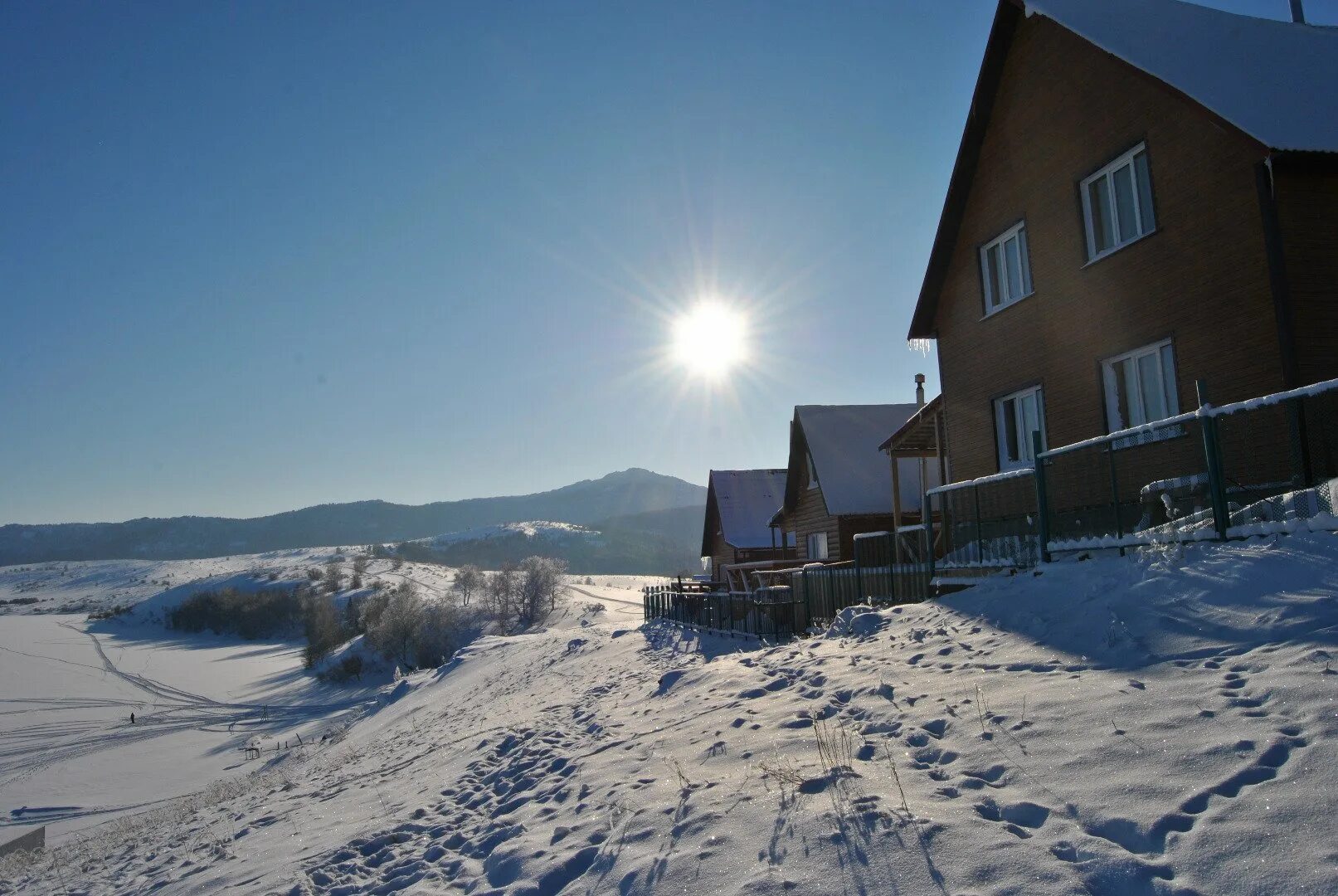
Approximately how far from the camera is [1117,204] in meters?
12.7

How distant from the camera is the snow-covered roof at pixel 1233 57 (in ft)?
34.4

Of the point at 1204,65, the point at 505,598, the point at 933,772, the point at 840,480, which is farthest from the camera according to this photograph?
the point at 505,598

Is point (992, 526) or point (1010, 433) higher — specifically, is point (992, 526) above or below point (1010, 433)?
below

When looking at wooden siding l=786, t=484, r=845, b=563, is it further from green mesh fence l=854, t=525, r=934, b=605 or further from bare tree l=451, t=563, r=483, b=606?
bare tree l=451, t=563, r=483, b=606

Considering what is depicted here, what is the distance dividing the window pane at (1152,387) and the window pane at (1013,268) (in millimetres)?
3232

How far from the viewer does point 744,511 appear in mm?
36906

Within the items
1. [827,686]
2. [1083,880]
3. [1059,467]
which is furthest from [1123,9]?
[1083,880]

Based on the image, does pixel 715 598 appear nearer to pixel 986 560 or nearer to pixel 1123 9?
pixel 986 560

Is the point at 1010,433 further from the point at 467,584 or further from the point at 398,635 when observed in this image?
the point at 467,584

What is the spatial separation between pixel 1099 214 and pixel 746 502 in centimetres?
2526

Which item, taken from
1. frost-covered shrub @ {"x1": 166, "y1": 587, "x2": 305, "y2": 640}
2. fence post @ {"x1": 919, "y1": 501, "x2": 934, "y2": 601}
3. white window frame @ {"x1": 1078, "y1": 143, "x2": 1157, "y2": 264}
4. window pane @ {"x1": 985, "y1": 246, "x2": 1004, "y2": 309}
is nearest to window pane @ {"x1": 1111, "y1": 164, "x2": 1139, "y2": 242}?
white window frame @ {"x1": 1078, "y1": 143, "x2": 1157, "y2": 264}

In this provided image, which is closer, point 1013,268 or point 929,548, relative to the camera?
point 929,548

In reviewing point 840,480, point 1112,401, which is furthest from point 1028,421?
point 840,480

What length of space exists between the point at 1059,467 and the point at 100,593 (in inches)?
6699
